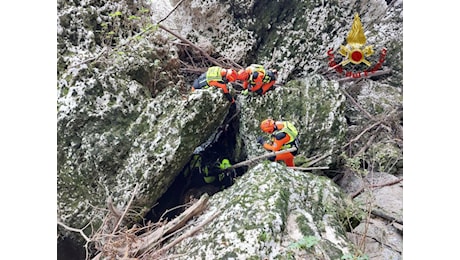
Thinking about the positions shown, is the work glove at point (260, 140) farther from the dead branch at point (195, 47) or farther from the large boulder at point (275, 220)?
the dead branch at point (195, 47)

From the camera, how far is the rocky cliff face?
176cm

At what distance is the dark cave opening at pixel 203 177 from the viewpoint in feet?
5.85

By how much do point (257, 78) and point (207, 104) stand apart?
0.31 metres

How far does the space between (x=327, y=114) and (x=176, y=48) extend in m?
0.87

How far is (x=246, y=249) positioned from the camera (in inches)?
56.4

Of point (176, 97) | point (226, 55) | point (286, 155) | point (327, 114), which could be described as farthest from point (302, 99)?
point (176, 97)

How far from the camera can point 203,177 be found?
1861mm

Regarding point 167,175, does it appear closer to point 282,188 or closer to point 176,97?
point 176,97

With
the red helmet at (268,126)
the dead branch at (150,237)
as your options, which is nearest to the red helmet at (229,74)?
the red helmet at (268,126)

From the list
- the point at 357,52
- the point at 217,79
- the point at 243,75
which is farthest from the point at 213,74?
the point at 357,52

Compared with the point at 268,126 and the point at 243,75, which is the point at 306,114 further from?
the point at 243,75

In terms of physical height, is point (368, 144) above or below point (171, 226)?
above

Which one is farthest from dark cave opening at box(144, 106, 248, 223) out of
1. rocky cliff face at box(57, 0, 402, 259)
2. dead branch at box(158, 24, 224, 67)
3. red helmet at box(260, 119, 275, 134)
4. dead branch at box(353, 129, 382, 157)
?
dead branch at box(353, 129, 382, 157)

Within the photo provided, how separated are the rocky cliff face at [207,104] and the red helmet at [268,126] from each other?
3 centimetres
